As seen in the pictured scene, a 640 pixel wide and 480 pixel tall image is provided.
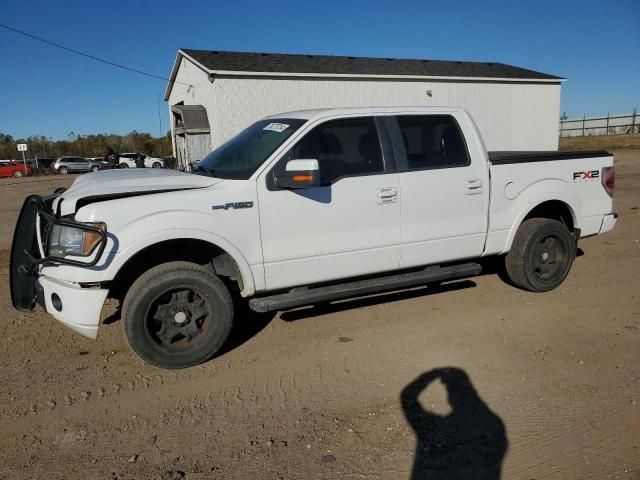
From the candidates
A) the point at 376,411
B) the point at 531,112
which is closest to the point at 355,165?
the point at 376,411

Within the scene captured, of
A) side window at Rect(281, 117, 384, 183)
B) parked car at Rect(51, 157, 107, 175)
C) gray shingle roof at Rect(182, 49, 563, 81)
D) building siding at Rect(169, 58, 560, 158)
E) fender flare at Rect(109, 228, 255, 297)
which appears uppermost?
gray shingle roof at Rect(182, 49, 563, 81)

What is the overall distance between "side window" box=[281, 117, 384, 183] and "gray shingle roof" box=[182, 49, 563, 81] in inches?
623

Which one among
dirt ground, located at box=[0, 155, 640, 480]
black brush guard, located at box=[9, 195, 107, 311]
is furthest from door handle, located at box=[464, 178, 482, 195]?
black brush guard, located at box=[9, 195, 107, 311]

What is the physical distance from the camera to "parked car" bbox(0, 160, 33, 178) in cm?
3862

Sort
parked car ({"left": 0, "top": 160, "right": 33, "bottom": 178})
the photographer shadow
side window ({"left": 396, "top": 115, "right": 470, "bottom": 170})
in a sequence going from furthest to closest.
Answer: parked car ({"left": 0, "top": 160, "right": 33, "bottom": 178}) < side window ({"left": 396, "top": 115, "right": 470, "bottom": 170}) < the photographer shadow

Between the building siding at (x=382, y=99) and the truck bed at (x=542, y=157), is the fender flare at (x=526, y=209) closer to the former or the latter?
the truck bed at (x=542, y=157)

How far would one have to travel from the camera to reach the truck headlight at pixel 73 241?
3.67 meters

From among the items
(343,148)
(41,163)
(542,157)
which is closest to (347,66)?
(542,157)

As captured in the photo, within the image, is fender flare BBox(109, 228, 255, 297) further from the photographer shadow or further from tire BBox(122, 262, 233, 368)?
the photographer shadow

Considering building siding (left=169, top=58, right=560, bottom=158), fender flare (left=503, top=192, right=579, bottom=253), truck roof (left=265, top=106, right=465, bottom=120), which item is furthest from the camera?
building siding (left=169, top=58, right=560, bottom=158)

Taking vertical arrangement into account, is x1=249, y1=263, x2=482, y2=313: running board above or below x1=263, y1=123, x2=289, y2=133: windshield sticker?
below

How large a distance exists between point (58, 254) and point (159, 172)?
1.22 metres

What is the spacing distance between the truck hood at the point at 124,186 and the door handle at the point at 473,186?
2.38 meters

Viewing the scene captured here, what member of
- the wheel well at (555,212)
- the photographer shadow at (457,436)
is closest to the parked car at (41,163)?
the wheel well at (555,212)
